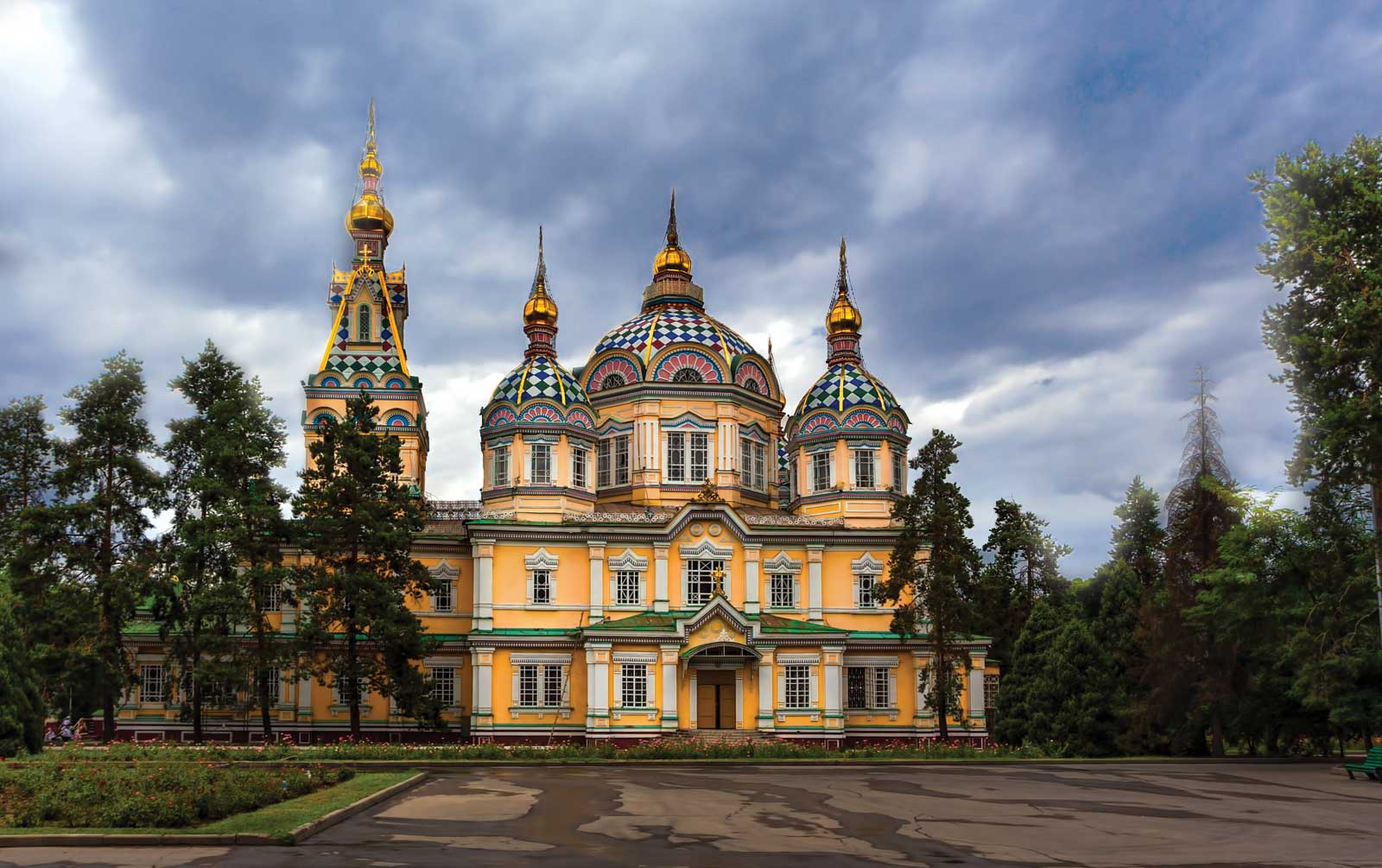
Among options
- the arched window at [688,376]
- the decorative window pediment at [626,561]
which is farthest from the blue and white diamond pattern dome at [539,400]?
the decorative window pediment at [626,561]

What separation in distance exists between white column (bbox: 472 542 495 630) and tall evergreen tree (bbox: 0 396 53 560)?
19.6 m

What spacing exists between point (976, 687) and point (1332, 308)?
20597mm

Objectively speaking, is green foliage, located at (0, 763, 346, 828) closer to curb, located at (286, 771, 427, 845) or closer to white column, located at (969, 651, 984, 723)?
curb, located at (286, 771, 427, 845)

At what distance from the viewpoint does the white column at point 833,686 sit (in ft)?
137

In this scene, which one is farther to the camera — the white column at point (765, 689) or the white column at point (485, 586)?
the white column at point (485, 586)

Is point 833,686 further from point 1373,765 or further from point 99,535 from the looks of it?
point 99,535

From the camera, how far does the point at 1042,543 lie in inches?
2271

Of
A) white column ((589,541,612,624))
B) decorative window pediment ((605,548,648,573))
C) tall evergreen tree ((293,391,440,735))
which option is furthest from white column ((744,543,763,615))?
tall evergreen tree ((293,391,440,735))

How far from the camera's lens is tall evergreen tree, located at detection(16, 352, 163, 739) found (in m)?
37.6

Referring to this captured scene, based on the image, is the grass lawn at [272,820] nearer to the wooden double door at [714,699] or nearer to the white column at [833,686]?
the wooden double door at [714,699]

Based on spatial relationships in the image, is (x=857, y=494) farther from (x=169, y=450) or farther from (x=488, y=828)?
(x=488, y=828)

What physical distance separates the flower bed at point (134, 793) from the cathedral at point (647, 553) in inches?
768

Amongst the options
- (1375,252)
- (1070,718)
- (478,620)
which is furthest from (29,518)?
(1375,252)

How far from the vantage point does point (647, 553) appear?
144 ft
